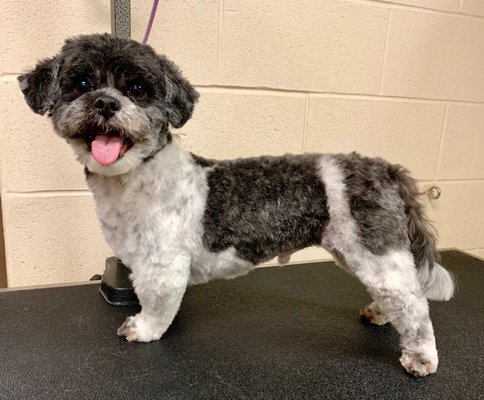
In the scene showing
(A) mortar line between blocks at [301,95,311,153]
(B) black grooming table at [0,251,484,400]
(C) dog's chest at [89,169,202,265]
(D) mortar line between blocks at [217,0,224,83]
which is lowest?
(B) black grooming table at [0,251,484,400]

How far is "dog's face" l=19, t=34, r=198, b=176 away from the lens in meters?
0.78

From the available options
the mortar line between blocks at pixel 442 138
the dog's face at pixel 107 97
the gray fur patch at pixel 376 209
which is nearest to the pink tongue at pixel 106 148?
the dog's face at pixel 107 97

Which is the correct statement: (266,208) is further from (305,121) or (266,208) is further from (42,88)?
(305,121)

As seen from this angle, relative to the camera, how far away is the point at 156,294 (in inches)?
36.6

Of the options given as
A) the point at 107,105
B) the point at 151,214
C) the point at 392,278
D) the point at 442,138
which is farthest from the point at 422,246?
the point at 442,138

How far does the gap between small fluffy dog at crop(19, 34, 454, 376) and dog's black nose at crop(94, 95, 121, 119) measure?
2.6 inches

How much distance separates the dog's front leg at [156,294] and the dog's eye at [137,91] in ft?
1.12

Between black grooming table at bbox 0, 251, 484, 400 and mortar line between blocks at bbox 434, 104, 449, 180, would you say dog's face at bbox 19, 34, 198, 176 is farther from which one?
mortar line between blocks at bbox 434, 104, 449, 180

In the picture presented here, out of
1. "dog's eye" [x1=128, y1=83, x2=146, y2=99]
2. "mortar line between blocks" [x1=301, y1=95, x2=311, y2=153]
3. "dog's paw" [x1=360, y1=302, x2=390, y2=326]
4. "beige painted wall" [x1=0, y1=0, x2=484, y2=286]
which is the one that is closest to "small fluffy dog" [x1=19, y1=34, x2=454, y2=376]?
"dog's eye" [x1=128, y1=83, x2=146, y2=99]

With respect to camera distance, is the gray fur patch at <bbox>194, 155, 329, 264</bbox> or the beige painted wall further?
the beige painted wall

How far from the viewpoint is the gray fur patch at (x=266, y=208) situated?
909mm

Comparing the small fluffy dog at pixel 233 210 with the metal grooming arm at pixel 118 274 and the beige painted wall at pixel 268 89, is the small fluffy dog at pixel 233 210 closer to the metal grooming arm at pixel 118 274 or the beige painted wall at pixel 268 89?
the metal grooming arm at pixel 118 274

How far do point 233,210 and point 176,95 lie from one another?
10.5 inches

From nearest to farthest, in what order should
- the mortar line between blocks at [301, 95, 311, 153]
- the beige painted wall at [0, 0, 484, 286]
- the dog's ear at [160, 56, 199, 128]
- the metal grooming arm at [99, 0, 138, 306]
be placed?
1. the dog's ear at [160, 56, 199, 128]
2. the metal grooming arm at [99, 0, 138, 306]
3. the beige painted wall at [0, 0, 484, 286]
4. the mortar line between blocks at [301, 95, 311, 153]
